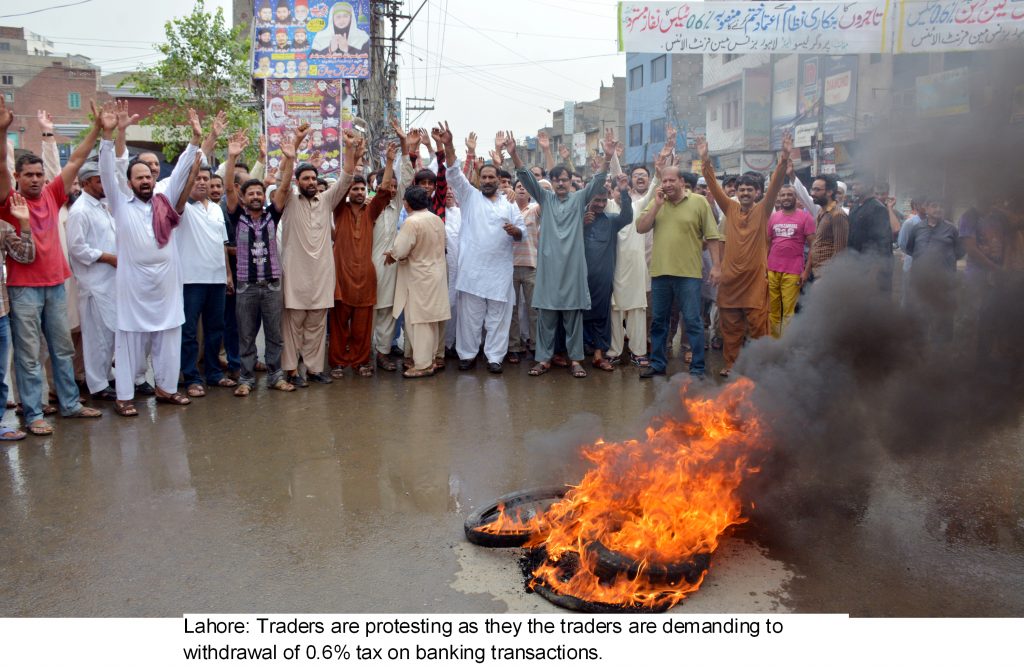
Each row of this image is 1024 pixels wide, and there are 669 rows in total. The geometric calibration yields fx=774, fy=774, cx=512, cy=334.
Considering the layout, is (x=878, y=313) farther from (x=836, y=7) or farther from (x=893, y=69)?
(x=836, y=7)

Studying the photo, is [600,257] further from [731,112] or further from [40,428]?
[731,112]

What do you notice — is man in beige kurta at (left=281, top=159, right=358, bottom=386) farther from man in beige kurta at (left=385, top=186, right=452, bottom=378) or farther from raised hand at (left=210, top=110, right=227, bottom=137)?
raised hand at (left=210, top=110, right=227, bottom=137)

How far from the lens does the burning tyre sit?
12.7 ft

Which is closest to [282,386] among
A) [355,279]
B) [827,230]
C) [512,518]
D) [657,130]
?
[355,279]

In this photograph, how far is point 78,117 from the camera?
49844 millimetres

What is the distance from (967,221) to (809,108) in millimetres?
10365

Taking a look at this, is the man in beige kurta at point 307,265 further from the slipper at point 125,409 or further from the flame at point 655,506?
the flame at point 655,506

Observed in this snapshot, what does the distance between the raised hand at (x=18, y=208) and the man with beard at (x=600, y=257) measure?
512 cm

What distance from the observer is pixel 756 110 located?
103 feet

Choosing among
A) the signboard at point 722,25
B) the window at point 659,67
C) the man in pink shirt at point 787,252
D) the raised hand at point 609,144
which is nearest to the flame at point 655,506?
the man in pink shirt at point 787,252

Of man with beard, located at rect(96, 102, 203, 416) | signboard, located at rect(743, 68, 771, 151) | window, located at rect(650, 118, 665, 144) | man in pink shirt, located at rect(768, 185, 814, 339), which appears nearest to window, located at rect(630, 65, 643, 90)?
window, located at rect(650, 118, 665, 144)

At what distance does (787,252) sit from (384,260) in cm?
420

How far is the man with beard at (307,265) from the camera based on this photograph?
755cm

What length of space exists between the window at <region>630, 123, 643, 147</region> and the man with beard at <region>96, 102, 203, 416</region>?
42.5 metres
